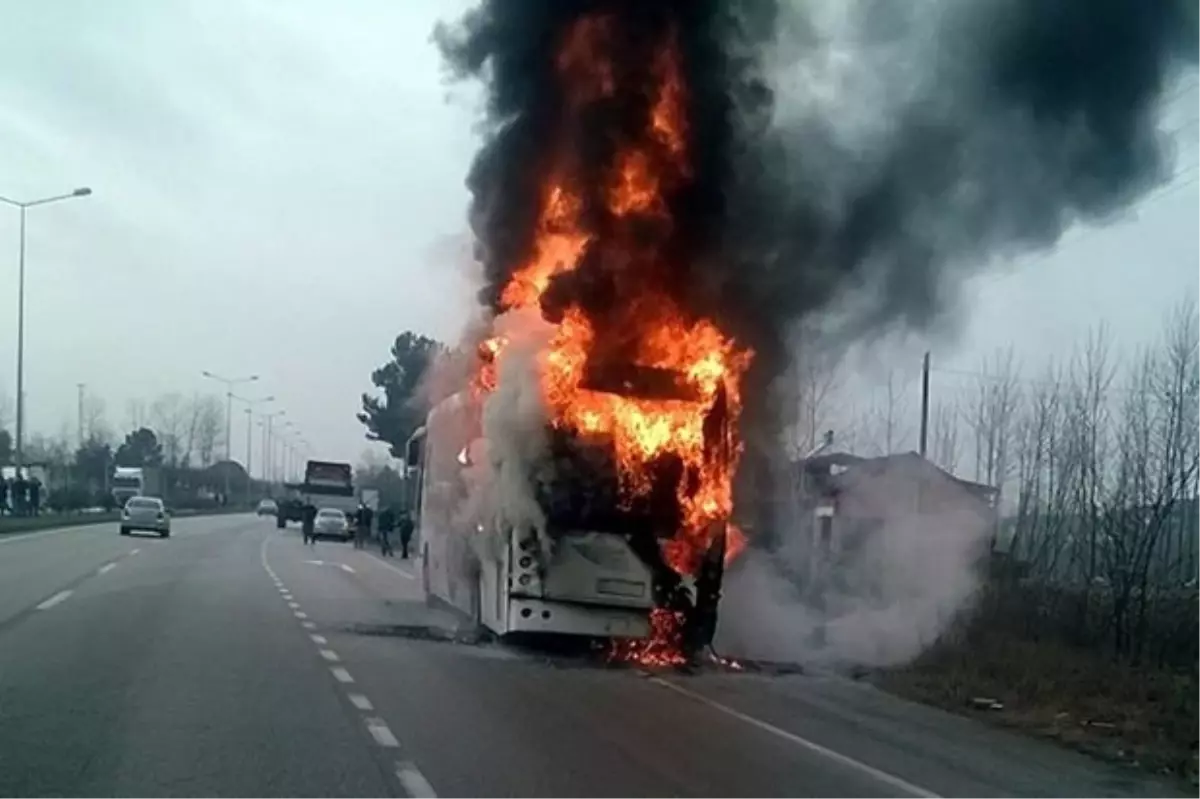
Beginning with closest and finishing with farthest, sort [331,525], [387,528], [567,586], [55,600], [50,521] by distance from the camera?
[567,586] → [55,600] → [387,528] → [331,525] → [50,521]

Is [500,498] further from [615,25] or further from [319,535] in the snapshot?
[319,535]

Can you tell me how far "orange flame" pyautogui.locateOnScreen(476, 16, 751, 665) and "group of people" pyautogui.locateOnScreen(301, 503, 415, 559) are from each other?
29332 mm

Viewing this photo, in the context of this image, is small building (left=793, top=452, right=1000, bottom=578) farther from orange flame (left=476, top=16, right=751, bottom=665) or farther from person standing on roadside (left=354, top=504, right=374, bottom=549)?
person standing on roadside (left=354, top=504, right=374, bottom=549)

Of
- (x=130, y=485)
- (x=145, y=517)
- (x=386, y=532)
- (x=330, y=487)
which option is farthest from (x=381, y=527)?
(x=130, y=485)

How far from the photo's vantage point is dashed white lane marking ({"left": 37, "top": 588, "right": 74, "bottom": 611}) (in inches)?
888

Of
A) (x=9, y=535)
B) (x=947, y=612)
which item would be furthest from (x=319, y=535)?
(x=947, y=612)

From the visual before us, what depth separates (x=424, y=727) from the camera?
11.8 m

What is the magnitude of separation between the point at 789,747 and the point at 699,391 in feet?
23.2

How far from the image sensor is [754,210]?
20.5 meters

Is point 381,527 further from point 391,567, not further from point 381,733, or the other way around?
point 381,733

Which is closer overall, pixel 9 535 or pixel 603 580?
pixel 603 580

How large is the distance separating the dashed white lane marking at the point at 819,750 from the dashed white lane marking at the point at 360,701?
318 centimetres

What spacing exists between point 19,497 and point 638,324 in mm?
55556

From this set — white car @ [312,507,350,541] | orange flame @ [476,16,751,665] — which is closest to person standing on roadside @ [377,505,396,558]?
white car @ [312,507,350,541]
